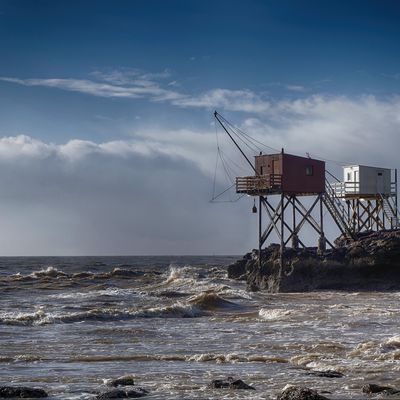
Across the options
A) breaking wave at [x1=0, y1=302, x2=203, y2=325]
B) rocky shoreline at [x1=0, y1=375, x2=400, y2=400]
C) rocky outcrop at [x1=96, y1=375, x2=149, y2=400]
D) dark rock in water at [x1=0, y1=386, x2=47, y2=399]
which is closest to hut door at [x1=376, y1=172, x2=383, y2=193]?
breaking wave at [x1=0, y1=302, x2=203, y2=325]

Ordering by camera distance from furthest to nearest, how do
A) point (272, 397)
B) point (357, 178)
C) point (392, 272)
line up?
point (357, 178) → point (392, 272) → point (272, 397)

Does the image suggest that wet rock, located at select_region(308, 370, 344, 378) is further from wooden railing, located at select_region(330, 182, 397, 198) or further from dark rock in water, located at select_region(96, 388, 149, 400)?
wooden railing, located at select_region(330, 182, 397, 198)

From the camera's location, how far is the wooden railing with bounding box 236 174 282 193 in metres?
44.7

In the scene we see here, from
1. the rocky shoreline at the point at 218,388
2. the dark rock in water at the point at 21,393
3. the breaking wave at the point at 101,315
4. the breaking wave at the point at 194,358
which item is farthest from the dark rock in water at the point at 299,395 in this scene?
the breaking wave at the point at 101,315

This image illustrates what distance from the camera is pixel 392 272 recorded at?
43.1 meters

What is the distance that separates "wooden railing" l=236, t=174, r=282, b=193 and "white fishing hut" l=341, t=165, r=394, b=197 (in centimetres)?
1230

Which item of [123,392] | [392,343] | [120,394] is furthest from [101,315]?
[120,394]

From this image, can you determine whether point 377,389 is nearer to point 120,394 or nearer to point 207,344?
point 120,394

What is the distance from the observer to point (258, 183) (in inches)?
1777

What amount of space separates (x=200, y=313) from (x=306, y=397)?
2101cm

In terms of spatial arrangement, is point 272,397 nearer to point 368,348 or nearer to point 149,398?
point 149,398

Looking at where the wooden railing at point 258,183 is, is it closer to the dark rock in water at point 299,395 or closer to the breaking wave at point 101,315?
the breaking wave at point 101,315

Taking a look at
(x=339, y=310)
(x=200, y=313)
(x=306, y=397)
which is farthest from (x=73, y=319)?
(x=306, y=397)

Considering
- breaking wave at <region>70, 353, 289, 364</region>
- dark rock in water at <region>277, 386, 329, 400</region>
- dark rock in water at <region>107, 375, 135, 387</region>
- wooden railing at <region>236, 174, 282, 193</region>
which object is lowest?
breaking wave at <region>70, 353, 289, 364</region>
